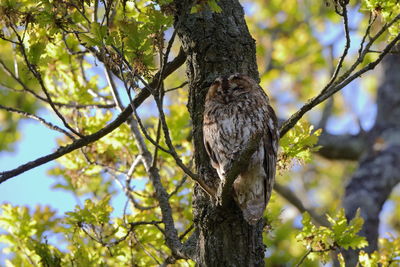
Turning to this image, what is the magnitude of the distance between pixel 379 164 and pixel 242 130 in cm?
335

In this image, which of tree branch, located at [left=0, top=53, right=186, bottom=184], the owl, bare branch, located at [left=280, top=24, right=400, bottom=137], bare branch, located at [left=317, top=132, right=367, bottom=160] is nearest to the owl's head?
the owl

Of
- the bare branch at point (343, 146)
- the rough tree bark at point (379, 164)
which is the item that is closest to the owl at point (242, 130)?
the rough tree bark at point (379, 164)

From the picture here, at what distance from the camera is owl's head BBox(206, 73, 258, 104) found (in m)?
2.91

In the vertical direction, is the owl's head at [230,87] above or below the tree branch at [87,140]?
above

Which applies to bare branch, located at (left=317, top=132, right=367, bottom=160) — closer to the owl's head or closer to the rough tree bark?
the rough tree bark

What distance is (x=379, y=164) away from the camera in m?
5.99

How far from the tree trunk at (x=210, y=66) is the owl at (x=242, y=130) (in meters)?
0.05

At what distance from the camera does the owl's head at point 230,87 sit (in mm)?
2913

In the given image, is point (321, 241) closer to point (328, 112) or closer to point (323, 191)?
point (328, 112)

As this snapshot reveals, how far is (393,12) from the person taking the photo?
294 cm

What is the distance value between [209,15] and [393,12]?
988 millimetres

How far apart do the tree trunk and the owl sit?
0.18 feet

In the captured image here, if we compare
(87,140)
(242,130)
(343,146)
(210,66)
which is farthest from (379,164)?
(87,140)

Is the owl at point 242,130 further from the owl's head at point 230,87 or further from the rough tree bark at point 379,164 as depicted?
the rough tree bark at point 379,164
